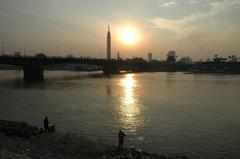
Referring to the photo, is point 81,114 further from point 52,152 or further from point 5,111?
point 52,152

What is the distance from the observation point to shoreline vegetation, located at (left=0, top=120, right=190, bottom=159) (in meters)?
22.0

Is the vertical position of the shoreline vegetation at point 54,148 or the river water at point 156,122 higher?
the shoreline vegetation at point 54,148

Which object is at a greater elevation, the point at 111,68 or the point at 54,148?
the point at 111,68

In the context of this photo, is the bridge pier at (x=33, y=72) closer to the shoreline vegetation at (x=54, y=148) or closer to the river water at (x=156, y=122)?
the river water at (x=156, y=122)

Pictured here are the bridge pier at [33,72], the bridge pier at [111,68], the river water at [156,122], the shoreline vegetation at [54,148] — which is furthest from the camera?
the bridge pier at [111,68]

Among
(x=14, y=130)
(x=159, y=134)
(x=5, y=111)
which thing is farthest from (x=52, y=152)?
(x=5, y=111)

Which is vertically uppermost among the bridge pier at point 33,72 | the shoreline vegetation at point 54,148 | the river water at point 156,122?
the bridge pier at point 33,72

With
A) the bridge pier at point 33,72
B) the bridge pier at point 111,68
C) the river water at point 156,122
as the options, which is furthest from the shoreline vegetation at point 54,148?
the bridge pier at point 111,68

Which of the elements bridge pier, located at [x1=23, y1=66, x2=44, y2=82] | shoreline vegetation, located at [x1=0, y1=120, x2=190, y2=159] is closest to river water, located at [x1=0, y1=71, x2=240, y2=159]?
shoreline vegetation, located at [x1=0, y1=120, x2=190, y2=159]

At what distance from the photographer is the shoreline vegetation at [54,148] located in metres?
22.0

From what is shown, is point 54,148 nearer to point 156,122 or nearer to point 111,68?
point 156,122

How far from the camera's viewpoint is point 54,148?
80.3 ft

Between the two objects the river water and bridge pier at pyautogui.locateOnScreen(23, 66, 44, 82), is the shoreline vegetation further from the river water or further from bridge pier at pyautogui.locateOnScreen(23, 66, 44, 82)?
bridge pier at pyautogui.locateOnScreen(23, 66, 44, 82)

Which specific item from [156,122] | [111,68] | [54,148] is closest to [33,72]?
[111,68]
